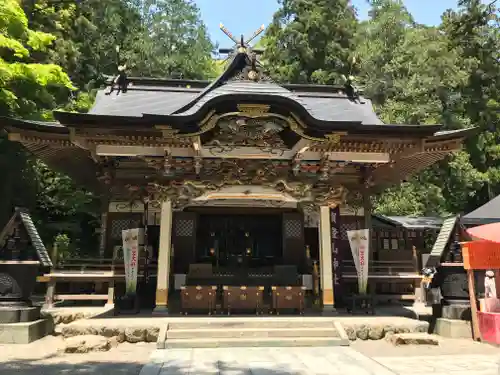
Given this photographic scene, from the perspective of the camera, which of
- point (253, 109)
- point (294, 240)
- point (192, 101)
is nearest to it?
point (253, 109)

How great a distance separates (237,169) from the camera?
976 centimetres

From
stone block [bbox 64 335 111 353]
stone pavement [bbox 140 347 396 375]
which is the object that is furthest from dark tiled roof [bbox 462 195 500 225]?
stone block [bbox 64 335 111 353]

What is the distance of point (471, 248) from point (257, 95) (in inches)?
202

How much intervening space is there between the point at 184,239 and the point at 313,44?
21.5m

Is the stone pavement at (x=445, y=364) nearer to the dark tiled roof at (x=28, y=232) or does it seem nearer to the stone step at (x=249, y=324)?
the stone step at (x=249, y=324)

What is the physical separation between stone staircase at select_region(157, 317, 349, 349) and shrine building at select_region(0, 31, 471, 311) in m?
1.39

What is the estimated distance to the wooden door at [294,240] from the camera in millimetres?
11703

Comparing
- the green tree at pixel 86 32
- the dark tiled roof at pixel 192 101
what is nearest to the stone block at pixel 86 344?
the dark tiled roof at pixel 192 101

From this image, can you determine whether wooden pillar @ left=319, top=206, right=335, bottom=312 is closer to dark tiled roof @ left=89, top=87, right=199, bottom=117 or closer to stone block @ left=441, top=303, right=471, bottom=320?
stone block @ left=441, top=303, right=471, bottom=320

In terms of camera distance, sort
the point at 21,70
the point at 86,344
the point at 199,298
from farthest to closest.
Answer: the point at 21,70, the point at 199,298, the point at 86,344

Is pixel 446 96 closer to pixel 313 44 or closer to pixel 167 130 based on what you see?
pixel 313 44

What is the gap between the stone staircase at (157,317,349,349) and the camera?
707 cm

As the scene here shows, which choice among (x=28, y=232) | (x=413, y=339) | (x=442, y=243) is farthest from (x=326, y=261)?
(x=28, y=232)

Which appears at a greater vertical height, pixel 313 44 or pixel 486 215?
pixel 313 44
